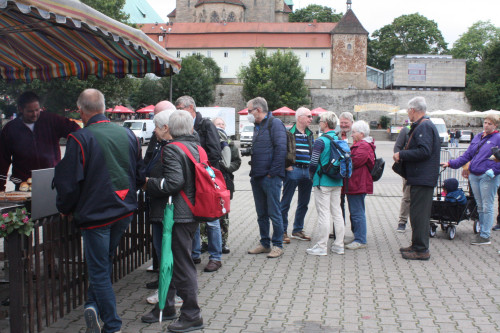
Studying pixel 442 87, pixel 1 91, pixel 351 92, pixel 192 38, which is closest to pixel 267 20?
pixel 192 38

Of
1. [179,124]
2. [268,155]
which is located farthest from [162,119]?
[268,155]

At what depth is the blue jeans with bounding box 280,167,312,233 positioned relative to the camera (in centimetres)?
721

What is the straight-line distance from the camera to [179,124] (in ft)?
14.1

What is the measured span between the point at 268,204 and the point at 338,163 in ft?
3.37

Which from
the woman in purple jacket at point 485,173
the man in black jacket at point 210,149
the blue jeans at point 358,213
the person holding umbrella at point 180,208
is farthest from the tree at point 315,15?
the person holding umbrella at point 180,208

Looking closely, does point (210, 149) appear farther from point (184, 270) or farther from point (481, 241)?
point (481, 241)

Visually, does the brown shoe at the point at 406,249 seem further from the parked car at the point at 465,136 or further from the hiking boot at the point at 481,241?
the parked car at the point at 465,136

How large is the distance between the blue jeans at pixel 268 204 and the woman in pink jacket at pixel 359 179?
44.6 inches

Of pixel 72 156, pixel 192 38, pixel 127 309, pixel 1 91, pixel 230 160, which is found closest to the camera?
pixel 72 156

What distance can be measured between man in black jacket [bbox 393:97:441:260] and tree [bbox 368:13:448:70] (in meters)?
78.2

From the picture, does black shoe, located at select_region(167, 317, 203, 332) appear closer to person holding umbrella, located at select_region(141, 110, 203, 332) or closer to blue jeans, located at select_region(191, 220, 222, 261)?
person holding umbrella, located at select_region(141, 110, 203, 332)

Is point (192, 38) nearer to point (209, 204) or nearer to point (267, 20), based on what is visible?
point (267, 20)

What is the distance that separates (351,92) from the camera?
69.4 metres

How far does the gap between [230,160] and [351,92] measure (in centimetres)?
6531
